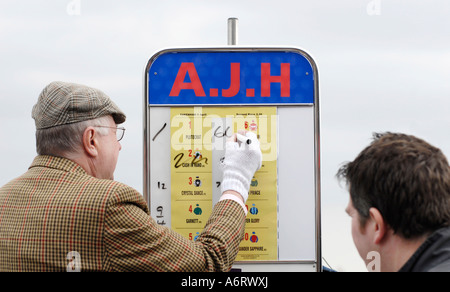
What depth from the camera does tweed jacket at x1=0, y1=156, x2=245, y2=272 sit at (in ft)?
5.35

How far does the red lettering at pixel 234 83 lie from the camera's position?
2.18 meters

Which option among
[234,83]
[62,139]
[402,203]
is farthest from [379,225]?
[62,139]

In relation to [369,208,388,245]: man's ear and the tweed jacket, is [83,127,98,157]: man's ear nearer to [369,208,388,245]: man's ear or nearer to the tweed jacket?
the tweed jacket

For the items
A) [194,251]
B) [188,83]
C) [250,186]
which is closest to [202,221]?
[250,186]

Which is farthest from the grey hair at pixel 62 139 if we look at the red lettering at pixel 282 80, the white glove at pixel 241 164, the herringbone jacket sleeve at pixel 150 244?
the red lettering at pixel 282 80

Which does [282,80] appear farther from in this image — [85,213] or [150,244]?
[85,213]

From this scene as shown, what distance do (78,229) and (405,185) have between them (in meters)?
0.99

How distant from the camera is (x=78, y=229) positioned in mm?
1627

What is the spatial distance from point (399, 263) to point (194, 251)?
0.72 metres

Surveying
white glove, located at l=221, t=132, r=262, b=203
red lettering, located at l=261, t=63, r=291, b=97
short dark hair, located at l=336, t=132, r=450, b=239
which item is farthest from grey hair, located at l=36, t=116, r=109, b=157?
short dark hair, located at l=336, t=132, r=450, b=239

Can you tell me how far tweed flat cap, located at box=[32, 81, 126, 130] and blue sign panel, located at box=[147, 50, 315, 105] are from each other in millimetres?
338

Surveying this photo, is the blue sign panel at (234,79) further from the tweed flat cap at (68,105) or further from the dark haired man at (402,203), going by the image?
the dark haired man at (402,203)

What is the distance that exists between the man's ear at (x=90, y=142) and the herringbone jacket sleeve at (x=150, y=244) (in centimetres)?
24
